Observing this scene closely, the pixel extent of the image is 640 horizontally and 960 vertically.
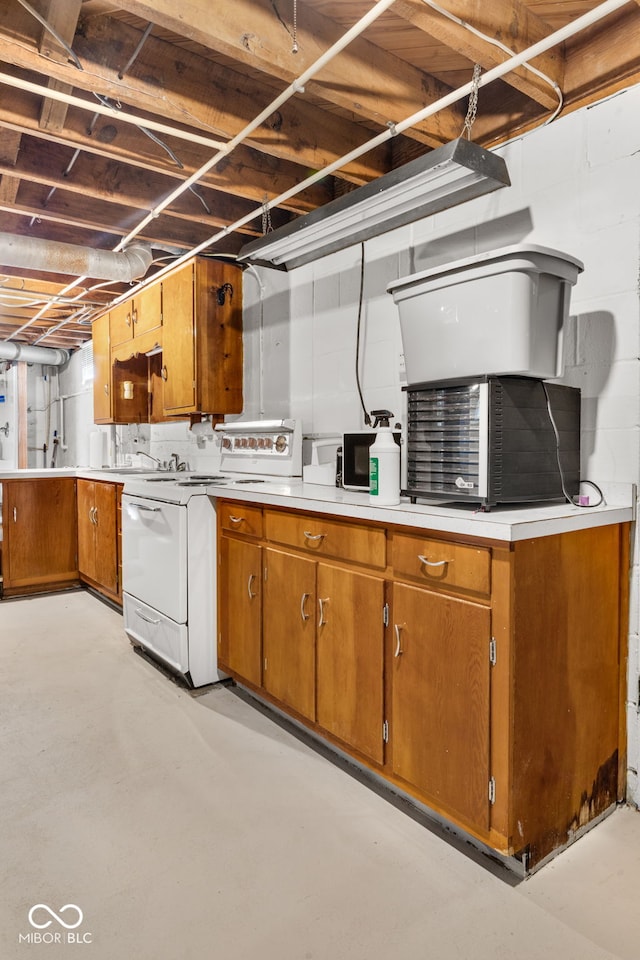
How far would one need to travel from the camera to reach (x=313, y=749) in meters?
2.21

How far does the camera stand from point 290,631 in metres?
2.26

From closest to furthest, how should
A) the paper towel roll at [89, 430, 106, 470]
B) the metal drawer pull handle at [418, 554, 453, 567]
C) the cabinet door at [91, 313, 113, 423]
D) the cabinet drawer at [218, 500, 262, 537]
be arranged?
the metal drawer pull handle at [418, 554, 453, 567], the cabinet drawer at [218, 500, 262, 537], the cabinet door at [91, 313, 113, 423], the paper towel roll at [89, 430, 106, 470]

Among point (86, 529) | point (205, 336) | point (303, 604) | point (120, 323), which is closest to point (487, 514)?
point (303, 604)

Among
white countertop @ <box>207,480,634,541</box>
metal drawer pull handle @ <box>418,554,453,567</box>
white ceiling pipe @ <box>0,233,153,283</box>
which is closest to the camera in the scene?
white countertop @ <box>207,480,634,541</box>

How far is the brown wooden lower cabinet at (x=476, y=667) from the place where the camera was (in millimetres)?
1508

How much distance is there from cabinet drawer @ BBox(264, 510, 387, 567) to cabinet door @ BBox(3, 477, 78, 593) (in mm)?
2826

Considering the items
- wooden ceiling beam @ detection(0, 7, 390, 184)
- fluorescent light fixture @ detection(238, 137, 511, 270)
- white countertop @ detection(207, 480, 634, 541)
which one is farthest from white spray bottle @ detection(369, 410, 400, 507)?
wooden ceiling beam @ detection(0, 7, 390, 184)

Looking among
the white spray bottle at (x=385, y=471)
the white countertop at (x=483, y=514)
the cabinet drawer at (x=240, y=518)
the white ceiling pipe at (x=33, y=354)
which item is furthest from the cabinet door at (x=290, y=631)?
the white ceiling pipe at (x=33, y=354)

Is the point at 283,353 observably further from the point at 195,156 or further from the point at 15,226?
the point at 15,226

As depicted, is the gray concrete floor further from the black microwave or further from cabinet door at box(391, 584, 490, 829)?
the black microwave

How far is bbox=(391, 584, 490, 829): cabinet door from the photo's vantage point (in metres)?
1.55

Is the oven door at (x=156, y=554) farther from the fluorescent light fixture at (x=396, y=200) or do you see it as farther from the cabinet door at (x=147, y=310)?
the cabinet door at (x=147, y=310)

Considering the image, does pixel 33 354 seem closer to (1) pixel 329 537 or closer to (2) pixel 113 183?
(2) pixel 113 183

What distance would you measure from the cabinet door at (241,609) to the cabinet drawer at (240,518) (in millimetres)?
56
